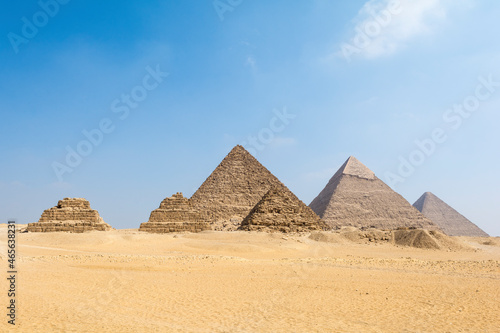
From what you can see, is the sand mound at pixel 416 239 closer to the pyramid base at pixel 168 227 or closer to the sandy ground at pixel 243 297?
the sandy ground at pixel 243 297

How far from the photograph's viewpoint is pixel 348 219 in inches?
2350

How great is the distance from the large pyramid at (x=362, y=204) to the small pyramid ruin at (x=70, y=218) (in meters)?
36.0

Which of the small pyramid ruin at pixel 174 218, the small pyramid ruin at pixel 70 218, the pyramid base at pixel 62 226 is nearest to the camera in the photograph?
the pyramid base at pixel 62 226

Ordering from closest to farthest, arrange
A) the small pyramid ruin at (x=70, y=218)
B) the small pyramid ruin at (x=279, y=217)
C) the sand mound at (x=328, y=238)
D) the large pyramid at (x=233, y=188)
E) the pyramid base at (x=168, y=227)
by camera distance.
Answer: the small pyramid ruin at (x=70, y=218)
the sand mound at (x=328, y=238)
the pyramid base at (x=168, y=227)
the small pyramid ruin at (x=279, y=217)
the large pyramid at (x=233, y=188)

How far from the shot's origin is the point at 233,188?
56781mm

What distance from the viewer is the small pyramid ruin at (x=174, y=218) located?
3484cm

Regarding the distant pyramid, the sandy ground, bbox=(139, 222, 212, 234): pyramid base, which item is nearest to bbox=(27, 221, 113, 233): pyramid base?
bbox=(139, 222, 212, 234): pyramid base

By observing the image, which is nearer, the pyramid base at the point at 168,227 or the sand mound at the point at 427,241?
the sand mound at the point at 427,241

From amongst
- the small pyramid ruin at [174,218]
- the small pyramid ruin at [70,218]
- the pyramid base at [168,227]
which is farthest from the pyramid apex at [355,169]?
the small pyramid ruin at [70,218]

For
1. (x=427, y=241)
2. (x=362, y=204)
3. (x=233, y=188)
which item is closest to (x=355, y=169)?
(x=362, y=204)

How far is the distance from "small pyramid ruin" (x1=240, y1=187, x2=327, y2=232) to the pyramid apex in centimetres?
2989

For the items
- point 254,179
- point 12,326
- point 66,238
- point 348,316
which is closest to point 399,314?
point 348,316

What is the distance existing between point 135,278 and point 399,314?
7442 mm

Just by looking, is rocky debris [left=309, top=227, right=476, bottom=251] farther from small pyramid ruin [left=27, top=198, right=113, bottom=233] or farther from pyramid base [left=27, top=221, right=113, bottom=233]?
pyramid base [left=27, top=221, right=113, bottom=233]
